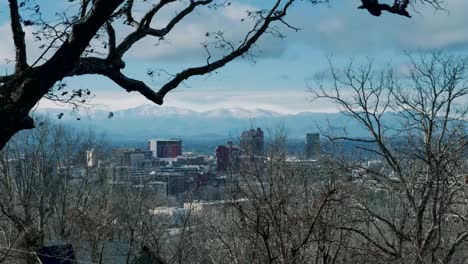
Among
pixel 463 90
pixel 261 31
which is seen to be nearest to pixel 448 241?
pixel 463 90

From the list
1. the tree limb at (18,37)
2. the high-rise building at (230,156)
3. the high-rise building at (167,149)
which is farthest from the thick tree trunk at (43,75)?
the high-rise building at (167,149)

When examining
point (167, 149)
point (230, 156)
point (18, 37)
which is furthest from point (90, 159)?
point (167, 149)

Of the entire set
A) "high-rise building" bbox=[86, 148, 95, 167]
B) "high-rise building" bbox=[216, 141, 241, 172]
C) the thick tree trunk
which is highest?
the thick tree trunk

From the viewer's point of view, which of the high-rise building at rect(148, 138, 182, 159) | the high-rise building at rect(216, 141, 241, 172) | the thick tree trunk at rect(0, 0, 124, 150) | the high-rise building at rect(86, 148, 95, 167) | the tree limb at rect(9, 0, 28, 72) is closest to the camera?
the thick tree trunk at rect(0, 0, 124, 150)

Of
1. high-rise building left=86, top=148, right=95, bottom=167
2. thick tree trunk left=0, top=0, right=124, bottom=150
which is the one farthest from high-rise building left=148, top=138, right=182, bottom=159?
thick tree trunk left=0, top=0, right=124, bottom=150

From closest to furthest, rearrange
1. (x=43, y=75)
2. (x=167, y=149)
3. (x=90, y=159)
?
(x=43, y=75)
(x=90, y=159)
(x=167, y=149)

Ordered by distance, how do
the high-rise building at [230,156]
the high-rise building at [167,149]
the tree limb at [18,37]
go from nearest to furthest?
the tree limb at [18,37] < the high-rise building at [230,156] < the high-rise building at [167,149]

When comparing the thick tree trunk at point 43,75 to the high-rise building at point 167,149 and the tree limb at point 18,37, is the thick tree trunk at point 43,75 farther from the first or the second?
the high-rise building at point 167,149

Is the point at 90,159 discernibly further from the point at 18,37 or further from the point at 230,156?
the point at 18,37

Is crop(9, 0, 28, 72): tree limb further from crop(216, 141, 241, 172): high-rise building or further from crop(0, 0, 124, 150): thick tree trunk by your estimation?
crop(216, 141, 241, 172): high-rise building

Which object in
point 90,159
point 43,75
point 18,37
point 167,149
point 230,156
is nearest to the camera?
point 43,75

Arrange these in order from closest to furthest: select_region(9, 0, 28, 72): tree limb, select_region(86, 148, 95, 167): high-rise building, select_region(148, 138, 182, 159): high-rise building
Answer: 1. select_region(9, 0, 28, 72): tree limb
2. select_region(86, 148, 95, 167): high-rise building
3. select_region(148, 138, 182, 159): high-rise building
